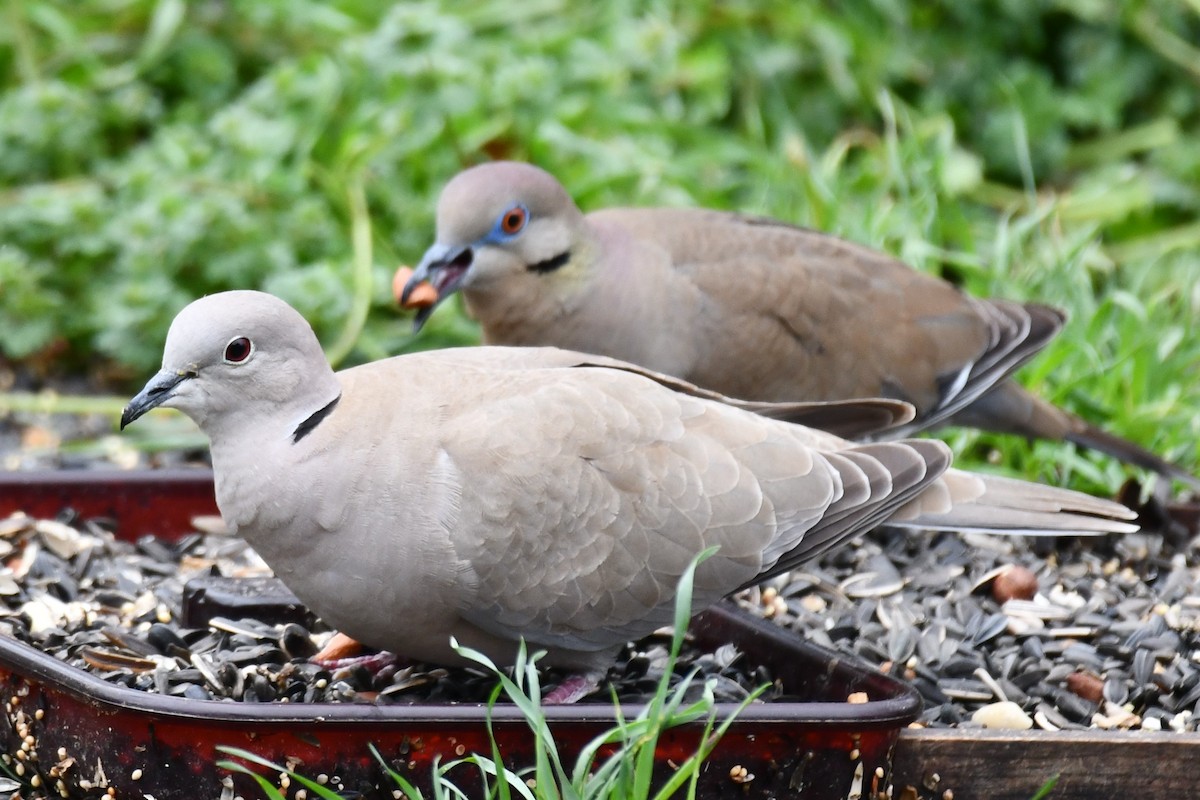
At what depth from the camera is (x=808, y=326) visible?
421 cm

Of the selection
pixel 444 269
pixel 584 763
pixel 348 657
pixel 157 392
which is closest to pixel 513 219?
pixel 444 269

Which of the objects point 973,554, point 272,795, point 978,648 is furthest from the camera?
point 973,554

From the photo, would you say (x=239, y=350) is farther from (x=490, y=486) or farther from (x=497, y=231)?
(x=497, y=231)

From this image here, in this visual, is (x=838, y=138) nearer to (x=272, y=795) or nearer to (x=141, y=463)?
(x=141, y=463)

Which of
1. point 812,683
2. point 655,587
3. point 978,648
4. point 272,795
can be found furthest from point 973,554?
point 272,795

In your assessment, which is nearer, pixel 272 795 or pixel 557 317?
pixel 272 795

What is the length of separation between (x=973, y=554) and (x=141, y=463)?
8.17 ft

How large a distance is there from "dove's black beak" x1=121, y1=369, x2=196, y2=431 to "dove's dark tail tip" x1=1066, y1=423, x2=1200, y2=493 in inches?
99.7

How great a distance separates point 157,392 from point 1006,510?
1743mm

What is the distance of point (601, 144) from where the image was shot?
5.68 metres

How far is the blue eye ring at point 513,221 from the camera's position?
160 inches

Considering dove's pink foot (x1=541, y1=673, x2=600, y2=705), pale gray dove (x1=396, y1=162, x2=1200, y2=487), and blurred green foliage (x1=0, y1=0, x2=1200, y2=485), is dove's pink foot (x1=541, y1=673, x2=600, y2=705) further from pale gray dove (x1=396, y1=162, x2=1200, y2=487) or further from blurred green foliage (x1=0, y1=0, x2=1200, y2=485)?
blurred green foliage (x1=0, y1=0, x2=1200, y2=485)

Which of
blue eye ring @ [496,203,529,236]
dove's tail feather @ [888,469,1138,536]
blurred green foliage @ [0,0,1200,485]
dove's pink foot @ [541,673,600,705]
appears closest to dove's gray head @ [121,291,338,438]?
dove's pink foot @ [541,673,600,705]

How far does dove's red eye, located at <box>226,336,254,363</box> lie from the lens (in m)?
2.90
